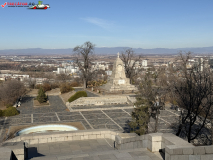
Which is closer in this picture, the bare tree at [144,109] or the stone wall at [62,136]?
the stone wall at [62,136]

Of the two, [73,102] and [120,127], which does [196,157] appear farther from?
[73,102]

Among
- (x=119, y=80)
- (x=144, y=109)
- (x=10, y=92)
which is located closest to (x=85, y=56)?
(x=119, y=80)

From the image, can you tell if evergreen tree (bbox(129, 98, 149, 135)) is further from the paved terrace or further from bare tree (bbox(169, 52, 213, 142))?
the paved terrace

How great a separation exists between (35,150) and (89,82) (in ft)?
86.2

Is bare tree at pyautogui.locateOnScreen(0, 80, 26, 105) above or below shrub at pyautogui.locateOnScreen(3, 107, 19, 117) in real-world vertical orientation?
above

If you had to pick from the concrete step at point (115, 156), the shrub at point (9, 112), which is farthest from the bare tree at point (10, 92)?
the concrete step at point (115, 156)

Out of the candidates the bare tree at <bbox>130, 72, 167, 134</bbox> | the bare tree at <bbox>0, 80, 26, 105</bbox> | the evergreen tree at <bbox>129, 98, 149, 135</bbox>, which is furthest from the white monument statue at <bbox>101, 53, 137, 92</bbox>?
the evergreen tree at <bbox>129, 98, 149, 135</bbox>

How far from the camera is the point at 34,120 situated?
701 inches

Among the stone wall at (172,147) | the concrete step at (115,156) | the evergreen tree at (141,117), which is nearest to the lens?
A: the stone wall at (172,147)

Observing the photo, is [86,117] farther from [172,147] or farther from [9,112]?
[172,147]

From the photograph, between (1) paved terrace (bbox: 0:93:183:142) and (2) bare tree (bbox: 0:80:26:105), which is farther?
(2) bare tree (bbox: 0:80:26:105)

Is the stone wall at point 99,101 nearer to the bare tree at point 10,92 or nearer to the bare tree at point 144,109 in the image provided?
the bare tree at point 10,92

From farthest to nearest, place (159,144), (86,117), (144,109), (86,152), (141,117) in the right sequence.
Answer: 1. (86,117)
2. (144,109)
3. (141,117)
4. (86,152)
5. (159,144)

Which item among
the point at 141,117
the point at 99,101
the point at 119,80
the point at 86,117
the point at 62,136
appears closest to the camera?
the point at 62,136
